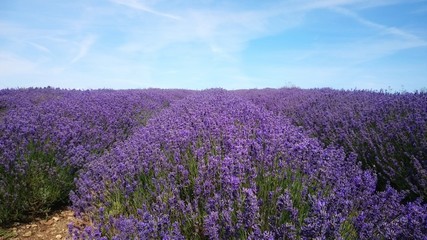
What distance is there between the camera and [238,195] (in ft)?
6.56

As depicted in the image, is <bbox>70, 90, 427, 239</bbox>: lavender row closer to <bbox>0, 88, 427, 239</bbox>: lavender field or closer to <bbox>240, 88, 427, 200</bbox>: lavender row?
<bbox>0, 88, 427, 239</bbox>: lavender field

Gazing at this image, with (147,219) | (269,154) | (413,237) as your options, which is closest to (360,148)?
(269,154)

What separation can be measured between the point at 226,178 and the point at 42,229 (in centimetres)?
202

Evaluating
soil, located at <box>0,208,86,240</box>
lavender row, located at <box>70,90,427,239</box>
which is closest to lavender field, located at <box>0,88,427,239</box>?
lavender row, located at <box>70,90,427,239</box>

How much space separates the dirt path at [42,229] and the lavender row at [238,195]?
0.54 m

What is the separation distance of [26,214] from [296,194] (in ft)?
8.28

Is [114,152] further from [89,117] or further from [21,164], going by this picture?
[89,117]

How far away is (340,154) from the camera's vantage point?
2.93 meters

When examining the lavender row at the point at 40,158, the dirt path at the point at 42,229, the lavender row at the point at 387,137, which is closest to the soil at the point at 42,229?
the dirt path at the point at 42,229

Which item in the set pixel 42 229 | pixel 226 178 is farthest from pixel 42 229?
pixel 226 178

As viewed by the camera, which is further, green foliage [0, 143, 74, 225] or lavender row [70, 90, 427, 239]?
green foliage [0, 143, 74, 225]

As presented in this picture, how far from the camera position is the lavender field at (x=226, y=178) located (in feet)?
5.95

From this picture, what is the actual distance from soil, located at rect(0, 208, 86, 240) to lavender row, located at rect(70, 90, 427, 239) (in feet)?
1.75

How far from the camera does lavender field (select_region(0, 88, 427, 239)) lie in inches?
71.4
